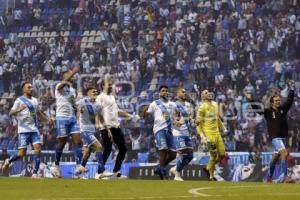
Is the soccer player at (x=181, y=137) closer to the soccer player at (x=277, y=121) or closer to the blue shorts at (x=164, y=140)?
the blue shorts at (x=164, y=140)

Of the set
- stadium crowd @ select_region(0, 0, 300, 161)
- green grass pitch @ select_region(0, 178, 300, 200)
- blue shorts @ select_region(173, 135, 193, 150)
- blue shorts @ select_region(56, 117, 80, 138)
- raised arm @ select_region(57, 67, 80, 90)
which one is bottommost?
green grass pitch @ select_region(0, 178, 300, 200)

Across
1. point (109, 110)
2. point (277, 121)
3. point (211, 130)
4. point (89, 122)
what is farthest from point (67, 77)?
point (277, 121)

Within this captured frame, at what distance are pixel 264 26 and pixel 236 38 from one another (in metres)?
1.19

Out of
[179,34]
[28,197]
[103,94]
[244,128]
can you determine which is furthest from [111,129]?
[179,34]

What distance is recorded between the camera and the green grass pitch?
12961 millimetres

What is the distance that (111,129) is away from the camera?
20344mm

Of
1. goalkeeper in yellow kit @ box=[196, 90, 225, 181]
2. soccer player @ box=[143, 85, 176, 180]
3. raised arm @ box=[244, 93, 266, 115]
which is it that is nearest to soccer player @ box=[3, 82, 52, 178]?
soccer player @ box=[143, 85, 176, 180]

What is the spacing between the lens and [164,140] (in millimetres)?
21078

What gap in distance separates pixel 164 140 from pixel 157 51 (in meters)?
16.5

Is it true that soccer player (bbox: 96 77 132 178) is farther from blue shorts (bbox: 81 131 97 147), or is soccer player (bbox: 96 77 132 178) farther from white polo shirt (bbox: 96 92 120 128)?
blue shorts (bbox: 81 131 97 147)

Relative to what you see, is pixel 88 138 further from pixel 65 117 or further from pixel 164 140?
pixel 164 140

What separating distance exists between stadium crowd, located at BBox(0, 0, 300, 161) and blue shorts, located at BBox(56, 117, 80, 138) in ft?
28.6

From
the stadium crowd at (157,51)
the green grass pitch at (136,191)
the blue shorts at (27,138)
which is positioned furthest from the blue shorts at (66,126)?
the stadium crowd at (157,51)

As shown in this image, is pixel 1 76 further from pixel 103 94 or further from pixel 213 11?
pixel 103 94
